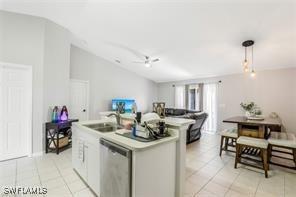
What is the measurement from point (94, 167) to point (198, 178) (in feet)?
5.76

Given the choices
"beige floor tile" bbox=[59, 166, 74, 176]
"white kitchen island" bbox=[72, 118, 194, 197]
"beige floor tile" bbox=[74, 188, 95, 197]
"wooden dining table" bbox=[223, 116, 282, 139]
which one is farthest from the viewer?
"wooden dining table" bbox=[223, 116, 282, 139]

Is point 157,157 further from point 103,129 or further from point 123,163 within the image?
point 103,129

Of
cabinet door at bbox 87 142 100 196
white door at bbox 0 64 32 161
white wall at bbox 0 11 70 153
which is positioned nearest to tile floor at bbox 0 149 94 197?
cabinet door at bbox 87 142 100 196

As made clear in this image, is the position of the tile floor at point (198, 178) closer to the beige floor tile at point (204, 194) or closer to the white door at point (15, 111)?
the beige floor tile at point (204, 194)

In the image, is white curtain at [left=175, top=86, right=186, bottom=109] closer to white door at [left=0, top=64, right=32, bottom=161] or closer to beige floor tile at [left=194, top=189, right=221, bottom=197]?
beige floor tile at [left=194, top=189, right=221, bottom=197]

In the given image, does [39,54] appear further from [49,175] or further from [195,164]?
[195,164]

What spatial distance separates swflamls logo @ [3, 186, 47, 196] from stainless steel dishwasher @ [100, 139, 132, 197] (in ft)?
3.41

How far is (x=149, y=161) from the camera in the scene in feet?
5.33

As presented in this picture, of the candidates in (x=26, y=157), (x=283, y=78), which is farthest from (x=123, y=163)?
(x=283, y=78)

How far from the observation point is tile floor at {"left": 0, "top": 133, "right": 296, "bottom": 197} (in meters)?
2.28

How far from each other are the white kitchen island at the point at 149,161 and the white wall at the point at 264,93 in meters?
4.46

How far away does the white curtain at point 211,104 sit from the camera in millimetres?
6250

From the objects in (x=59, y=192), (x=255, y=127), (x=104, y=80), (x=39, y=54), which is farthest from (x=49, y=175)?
(x=104, y=80)

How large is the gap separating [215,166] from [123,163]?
Result: 2.37 m
